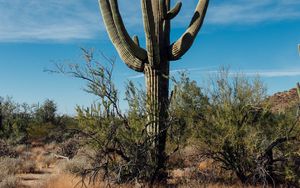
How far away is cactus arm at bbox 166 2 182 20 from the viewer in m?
10.8

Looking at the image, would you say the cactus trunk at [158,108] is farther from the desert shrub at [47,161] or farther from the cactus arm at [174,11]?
the desert shrub at [47,161]

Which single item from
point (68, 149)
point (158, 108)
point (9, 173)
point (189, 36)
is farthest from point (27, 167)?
point (189, 36)

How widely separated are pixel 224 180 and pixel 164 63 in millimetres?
3324

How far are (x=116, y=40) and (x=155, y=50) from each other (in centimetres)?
112

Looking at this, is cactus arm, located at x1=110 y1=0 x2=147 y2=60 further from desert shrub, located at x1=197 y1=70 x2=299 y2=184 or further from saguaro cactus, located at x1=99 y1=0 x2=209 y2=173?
desert shrub, located at x1=197 y1=70 x2=299 y2=184

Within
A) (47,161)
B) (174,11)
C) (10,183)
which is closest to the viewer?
(174,11)

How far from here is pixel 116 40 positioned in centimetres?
1070

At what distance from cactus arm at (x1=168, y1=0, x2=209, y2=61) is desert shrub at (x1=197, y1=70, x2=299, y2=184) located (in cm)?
151

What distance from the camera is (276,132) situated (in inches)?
415

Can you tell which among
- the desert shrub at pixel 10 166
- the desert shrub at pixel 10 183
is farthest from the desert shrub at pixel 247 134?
the desert shrub at pixel 10 166

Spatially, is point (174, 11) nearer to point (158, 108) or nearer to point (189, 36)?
point (189, 36)

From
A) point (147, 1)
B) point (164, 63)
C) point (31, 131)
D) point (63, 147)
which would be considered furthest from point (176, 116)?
point (31, 131)

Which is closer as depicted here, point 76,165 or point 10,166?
point 76,165

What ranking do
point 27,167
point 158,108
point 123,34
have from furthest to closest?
point 27,167
point 123,34
point 158,108
